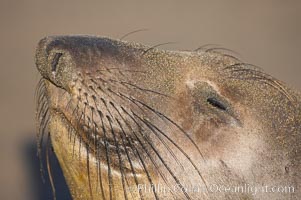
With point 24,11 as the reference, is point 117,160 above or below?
below

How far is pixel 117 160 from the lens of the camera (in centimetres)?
346

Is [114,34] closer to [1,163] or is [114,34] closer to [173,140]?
[1,163]

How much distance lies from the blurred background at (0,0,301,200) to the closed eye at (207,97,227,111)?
3.20 meters

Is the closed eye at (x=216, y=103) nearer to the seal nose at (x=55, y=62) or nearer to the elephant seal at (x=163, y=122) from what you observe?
the elephant seal at (x=163, y=122)

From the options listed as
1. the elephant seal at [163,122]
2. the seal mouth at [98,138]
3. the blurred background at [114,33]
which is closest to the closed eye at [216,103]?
the elephant seal at [163,122]

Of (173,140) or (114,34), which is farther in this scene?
(114,34)

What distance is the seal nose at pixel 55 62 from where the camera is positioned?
11.2 feet

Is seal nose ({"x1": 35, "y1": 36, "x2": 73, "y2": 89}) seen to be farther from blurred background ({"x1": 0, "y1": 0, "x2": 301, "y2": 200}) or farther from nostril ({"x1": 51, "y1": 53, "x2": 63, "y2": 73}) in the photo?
blurred background ({"x1": 0, "y1": 0, "x2": 301, "y2": 200})

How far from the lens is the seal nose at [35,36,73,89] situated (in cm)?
341

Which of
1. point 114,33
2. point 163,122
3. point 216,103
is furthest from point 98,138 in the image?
point 114,33

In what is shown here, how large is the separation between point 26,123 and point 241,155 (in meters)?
3.62

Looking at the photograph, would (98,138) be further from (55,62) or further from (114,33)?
(114,33)

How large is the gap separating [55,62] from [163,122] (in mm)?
554

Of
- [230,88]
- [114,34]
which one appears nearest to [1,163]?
[114,34]
